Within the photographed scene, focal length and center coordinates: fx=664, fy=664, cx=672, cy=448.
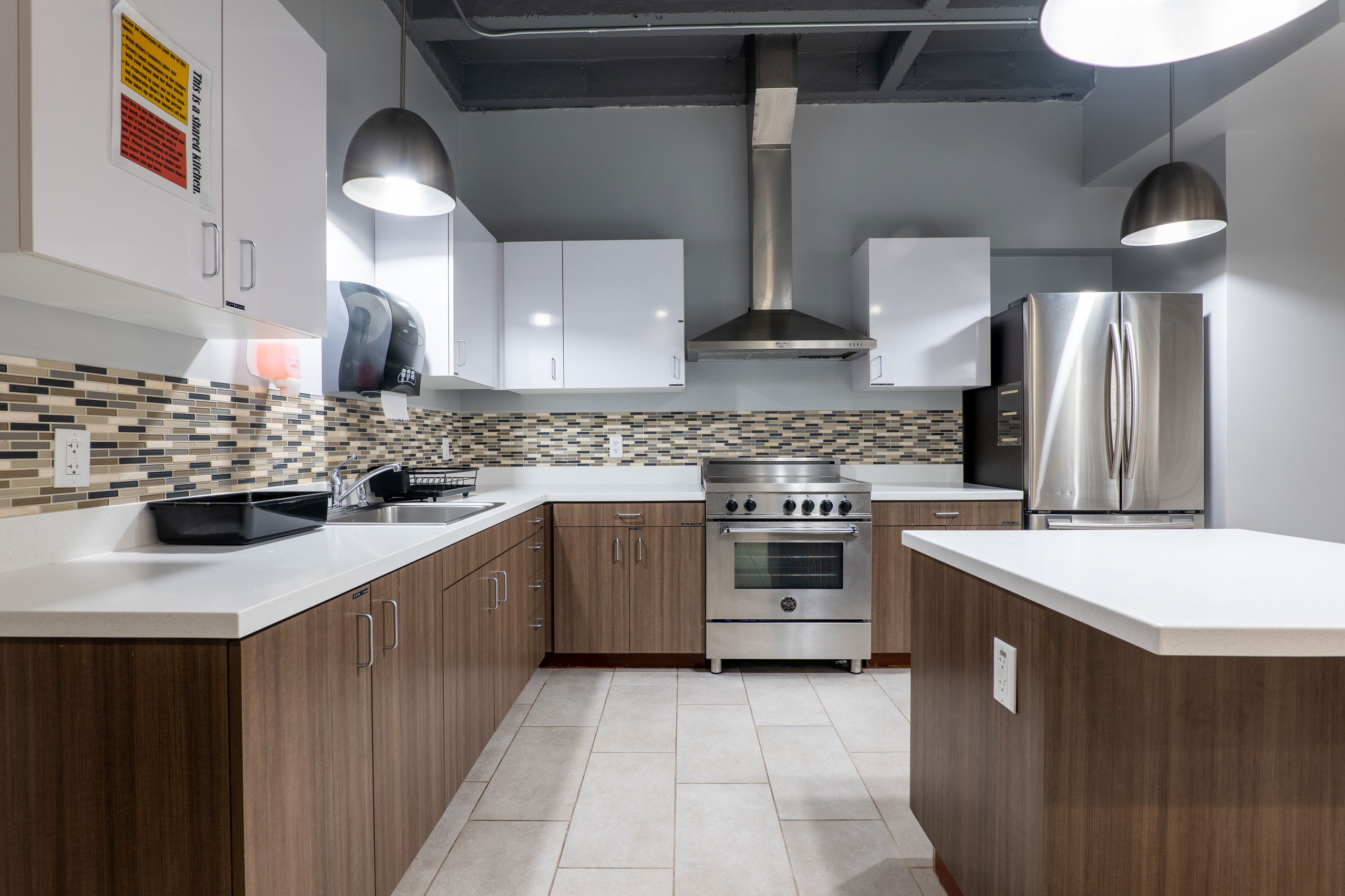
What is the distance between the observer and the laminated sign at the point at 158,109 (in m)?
1.11

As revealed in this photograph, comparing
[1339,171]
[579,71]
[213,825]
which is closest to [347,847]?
[213,825]

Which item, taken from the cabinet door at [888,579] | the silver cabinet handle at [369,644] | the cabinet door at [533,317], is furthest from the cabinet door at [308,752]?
the cabinet door at [888,579]

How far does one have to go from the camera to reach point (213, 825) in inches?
38.9

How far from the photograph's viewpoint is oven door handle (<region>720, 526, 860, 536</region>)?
124 inches

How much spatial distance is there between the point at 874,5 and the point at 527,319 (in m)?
2.15

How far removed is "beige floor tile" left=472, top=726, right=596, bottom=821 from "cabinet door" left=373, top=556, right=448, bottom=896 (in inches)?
9.4

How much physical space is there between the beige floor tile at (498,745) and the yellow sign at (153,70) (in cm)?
187

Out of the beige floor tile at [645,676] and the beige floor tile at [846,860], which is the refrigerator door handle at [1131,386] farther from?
the beige floor tile at [645,676]

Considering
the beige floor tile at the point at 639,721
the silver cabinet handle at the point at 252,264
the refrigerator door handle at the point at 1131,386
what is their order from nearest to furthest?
1. the silver cabinet handle at the point at 252,264
2. the beige floor tile at the point at 639,721
3. the refrigerator door handle at the point at 1131,386

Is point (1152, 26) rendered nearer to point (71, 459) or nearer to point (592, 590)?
point (71, 459)

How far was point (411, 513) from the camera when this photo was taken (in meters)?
2.46

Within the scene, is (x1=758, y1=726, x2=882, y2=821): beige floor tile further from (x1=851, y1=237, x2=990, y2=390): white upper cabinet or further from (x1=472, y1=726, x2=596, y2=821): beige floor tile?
(x1=851, y1=237, x2=990, y2=390): white upper cabinet

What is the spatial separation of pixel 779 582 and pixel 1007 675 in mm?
1986

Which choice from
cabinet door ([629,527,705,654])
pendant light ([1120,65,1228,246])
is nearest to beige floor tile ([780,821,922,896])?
cabinet door ([629,527,705,654])
